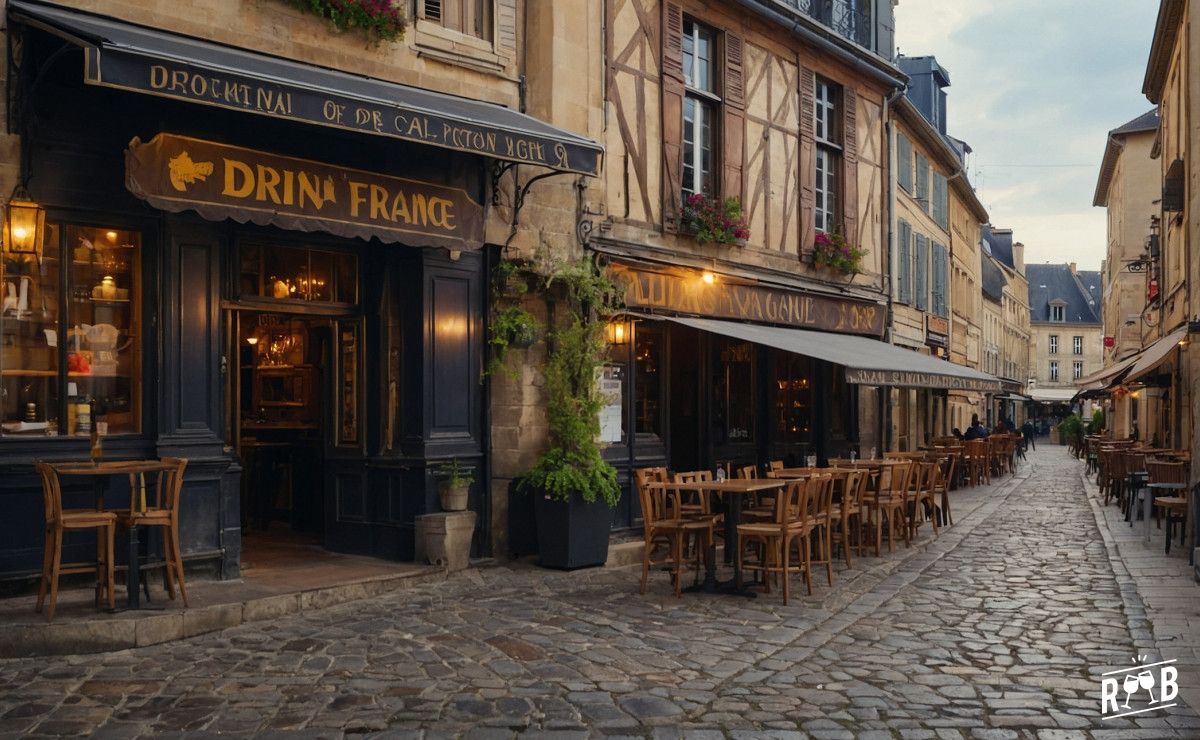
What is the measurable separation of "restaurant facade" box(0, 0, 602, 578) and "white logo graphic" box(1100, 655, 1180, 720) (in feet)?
16.7

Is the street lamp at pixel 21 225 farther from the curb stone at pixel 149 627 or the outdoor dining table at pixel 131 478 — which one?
the curb stone at pixel 149 627

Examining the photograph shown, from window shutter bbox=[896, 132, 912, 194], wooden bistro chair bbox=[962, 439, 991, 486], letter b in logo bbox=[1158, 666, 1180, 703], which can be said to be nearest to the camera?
letter b in logo bbox=[1158, 666, 1180, 703]

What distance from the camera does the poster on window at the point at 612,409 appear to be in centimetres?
1035

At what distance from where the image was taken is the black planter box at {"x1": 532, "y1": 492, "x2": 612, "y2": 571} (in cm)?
894

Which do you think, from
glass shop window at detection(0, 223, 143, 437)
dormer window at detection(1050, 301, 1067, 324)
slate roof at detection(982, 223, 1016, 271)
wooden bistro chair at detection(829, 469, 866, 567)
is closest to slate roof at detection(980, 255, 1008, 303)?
slate roof at detection(982, 223, 1016, 271)

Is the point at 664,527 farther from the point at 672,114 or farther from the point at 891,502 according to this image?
the point at 672,114

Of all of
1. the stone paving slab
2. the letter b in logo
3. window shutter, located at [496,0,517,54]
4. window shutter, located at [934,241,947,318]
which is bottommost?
the stone paving slab

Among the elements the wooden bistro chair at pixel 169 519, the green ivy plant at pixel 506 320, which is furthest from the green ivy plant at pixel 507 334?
the wooden bistro chair at pixel 169 519

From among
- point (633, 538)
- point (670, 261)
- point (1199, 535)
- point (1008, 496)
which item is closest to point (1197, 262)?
point (1199, 535)

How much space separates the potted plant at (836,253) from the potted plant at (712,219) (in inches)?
86.5

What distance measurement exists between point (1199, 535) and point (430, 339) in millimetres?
6452

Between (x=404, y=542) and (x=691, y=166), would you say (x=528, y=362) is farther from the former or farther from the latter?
(x=691, y=166)

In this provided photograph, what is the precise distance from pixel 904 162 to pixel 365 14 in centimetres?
1408

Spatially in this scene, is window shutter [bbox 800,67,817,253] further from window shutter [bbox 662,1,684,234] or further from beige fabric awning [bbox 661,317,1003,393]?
window shutter [bbox 662,1,684,234]
